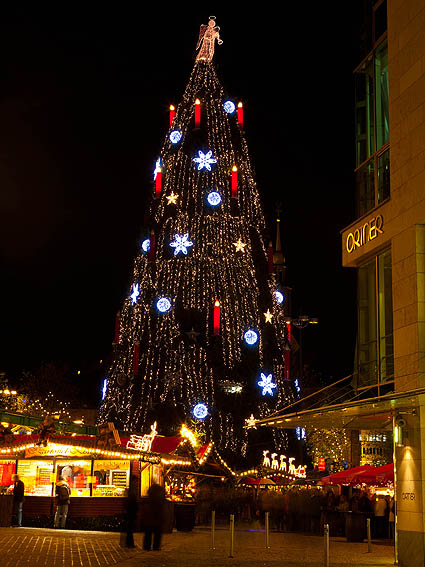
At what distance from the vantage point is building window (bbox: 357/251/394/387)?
20016mm

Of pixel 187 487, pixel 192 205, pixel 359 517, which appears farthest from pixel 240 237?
pixel 359 517

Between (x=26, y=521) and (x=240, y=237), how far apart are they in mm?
28611

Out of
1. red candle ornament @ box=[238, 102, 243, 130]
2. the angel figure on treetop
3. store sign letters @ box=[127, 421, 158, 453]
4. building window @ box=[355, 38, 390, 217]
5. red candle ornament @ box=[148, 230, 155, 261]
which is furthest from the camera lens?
the angel figure on treetop

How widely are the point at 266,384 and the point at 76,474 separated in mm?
26046

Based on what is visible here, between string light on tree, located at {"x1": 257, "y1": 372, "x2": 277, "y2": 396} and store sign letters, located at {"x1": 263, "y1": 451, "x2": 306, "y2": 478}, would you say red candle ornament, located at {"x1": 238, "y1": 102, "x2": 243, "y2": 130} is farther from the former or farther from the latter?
store sign letters, located at {"x1": 263, "y1": 451, "x2": 306, "y2": 478}

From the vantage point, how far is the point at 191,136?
53.5 meters

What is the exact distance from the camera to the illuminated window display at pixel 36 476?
27391 millimetres

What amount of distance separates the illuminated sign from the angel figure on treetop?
36.8 meters

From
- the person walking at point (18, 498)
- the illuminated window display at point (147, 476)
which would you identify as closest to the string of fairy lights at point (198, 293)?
the illuminated window display at point (147, 476)

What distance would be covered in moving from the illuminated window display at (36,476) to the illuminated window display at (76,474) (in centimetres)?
39

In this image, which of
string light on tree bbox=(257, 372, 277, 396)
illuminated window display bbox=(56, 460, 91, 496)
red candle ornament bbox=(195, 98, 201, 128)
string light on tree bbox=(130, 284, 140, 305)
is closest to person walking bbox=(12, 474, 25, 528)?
illuminated window display bbox=(56, 460, 91, 496)

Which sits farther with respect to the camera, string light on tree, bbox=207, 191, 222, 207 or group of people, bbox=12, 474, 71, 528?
string light on tree, bbox=207, 191, 222, 207

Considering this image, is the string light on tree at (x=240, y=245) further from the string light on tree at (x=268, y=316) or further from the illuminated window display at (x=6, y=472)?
the illuminated window display at (x=6, y=472)

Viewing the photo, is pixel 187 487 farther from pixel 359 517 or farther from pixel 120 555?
pixel 120 555
